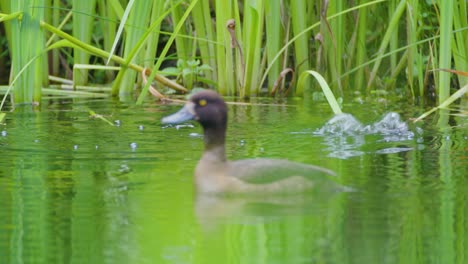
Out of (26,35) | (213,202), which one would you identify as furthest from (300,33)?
(213,202)

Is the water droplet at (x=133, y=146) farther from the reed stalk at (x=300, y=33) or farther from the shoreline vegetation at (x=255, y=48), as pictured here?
the reed stalk at (x=300, y=33)

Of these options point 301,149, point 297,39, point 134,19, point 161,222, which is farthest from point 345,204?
point 297,39

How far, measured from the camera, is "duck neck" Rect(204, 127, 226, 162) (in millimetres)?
5145

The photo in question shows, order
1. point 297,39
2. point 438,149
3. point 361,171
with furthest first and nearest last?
1. point 297,39
2. point 438,149
3. point 361,171

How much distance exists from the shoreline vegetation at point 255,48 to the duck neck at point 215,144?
271 cm

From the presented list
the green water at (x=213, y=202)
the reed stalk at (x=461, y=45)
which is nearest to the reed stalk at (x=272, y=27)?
the reed stalk at (x=461, y=45)

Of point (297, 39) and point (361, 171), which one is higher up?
point (297, 39)

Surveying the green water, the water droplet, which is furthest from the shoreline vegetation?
the water droplet

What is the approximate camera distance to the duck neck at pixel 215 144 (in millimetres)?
5145

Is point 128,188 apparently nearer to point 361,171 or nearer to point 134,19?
point 361,171

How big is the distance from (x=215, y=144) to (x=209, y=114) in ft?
0.51

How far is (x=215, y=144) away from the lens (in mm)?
5207

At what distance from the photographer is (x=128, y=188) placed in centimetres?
519

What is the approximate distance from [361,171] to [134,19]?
3.23 metres
